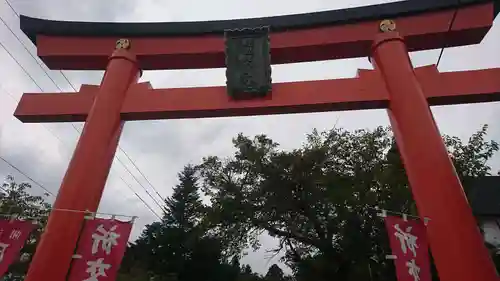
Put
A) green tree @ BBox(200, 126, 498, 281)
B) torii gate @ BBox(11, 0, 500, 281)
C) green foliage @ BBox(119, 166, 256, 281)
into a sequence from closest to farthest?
torii gate @ BBox(11, 0, 500, 281) < green tree @ BBox(200, 126, 498, 281) < green foliage @ BBox(119, 166, 256, 281)

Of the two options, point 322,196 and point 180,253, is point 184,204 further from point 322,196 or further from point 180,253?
point 322,196

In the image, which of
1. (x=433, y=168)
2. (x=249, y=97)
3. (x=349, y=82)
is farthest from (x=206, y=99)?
(x=433, y=168)

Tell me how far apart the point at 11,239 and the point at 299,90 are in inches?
173

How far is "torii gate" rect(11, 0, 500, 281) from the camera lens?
4473 mm

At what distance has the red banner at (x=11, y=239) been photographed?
4590 mm

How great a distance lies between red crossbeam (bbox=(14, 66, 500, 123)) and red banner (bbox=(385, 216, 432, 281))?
1.96 metres

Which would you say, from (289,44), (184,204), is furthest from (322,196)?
(184,204)

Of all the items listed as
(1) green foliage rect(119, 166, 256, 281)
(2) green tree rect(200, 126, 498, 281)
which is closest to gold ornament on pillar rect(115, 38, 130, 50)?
(2) green tree rect(200, 126, 498, 281)

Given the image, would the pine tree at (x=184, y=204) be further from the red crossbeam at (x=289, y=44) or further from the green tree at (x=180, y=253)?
the red crossbeam at (x=289, y=44)

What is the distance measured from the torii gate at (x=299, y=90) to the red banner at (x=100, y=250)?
0.89 ft

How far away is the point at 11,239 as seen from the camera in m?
4.71

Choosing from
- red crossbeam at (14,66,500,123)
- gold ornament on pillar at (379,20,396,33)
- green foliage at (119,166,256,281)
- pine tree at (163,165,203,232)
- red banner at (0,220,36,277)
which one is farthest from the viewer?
pine tree at (163,165,203,232)

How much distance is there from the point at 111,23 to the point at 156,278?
11540mm

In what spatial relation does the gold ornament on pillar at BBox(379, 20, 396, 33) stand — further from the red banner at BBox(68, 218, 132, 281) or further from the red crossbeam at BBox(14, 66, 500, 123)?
the red banner at BBox(68, 218, 132, 281)
